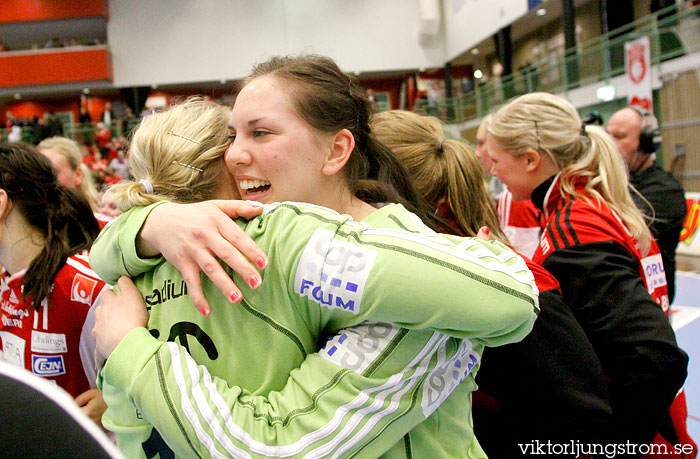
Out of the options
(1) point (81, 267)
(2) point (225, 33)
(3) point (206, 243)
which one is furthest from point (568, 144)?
(2) point (225, 33)

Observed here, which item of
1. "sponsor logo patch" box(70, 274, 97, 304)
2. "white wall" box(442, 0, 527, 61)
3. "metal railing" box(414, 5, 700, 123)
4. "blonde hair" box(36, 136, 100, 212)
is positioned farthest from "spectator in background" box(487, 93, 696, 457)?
"white wall" box(442, 0, 527, 61)

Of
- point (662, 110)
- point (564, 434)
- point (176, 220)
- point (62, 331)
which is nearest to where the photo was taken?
point (176, 220)

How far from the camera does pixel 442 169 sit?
1.85 metres

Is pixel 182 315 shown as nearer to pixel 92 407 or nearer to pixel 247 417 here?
pixel 247 417

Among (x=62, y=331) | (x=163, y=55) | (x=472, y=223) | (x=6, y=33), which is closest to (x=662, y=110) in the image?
(x=472, y=223)

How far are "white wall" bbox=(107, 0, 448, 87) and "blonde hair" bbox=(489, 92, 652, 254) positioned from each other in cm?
1789

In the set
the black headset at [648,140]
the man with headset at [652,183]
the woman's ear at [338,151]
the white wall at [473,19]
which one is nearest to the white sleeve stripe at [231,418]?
the woman's ear at [338,151]

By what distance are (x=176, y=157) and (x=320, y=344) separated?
53 centimetres

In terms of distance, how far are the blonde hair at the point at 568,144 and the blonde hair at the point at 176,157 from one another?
1.33m

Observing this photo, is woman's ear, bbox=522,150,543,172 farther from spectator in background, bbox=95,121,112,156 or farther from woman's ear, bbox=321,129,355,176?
spectator in background, bbox=95,121,112,156

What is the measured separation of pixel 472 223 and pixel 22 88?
21862 millimetres

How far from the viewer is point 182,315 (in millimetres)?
997

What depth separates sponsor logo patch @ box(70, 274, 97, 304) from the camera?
1771 mm

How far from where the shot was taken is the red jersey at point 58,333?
1748 mm
